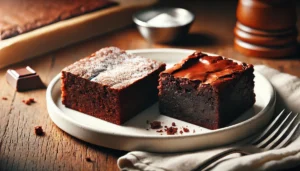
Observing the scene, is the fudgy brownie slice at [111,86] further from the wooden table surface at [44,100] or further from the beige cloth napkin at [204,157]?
the beige cloth napkin at [204,157]

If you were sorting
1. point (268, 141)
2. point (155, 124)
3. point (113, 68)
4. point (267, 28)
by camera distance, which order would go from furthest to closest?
1. point (267, 28)
2. point (113, 68)
3. point (155, 124)
4. point (268, 141)

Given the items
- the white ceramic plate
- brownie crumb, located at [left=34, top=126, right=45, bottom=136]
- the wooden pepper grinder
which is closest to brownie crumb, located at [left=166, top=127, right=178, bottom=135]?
the white ceramic plate

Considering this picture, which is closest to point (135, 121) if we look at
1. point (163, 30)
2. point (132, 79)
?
point (132, 79)

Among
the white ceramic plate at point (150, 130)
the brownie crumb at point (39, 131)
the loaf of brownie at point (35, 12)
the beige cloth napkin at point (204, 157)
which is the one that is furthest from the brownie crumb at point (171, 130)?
the loaf of brownie at point (35, 12)

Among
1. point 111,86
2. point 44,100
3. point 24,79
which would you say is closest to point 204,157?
point 111,86

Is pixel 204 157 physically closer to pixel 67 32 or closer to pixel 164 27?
pixel 164 27

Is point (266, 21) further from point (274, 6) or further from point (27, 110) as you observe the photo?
point (27, 110)
